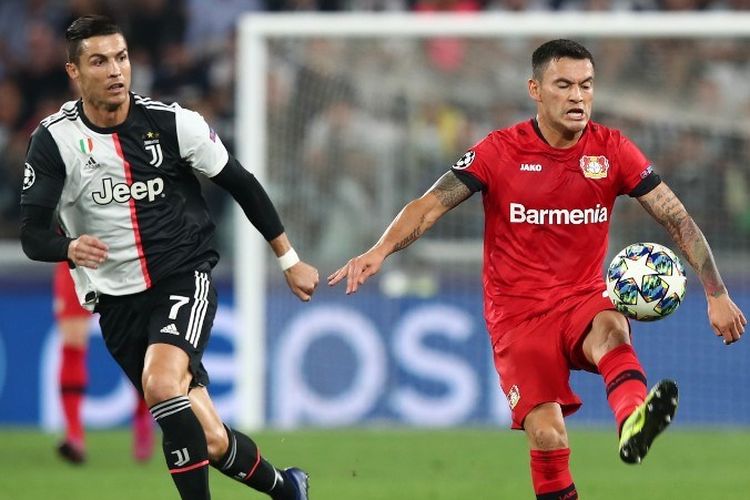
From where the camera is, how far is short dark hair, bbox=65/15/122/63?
6965 millimetres

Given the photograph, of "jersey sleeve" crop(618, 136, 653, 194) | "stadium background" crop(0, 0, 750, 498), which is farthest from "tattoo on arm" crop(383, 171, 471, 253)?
"stadium background" crop(0, 0, 750, 498)

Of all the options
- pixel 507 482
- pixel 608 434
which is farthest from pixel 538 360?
pixel 608 434

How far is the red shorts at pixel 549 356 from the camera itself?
6.69 m

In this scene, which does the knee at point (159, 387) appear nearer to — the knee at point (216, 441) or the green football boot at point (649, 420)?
the knee at point (216, 441)

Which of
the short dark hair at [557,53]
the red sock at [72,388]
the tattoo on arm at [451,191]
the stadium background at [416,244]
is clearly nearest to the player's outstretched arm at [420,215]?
the tattoo on arm at [451,191]

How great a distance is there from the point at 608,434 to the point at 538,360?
5.38 meters

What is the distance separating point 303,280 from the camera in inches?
274

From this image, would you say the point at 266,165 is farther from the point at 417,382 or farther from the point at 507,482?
the point at 507,482

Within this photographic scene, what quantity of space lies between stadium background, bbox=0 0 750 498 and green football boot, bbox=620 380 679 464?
6240mm

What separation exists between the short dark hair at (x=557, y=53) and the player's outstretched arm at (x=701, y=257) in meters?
0.66

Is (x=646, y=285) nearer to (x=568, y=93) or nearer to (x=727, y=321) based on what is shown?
(x=727, y=321)

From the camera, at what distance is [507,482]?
937cm

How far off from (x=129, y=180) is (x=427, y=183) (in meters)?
5.77

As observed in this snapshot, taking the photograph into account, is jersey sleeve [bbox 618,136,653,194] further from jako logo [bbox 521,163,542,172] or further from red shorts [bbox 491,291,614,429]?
red shorts [bbox 491,291,614,429]
